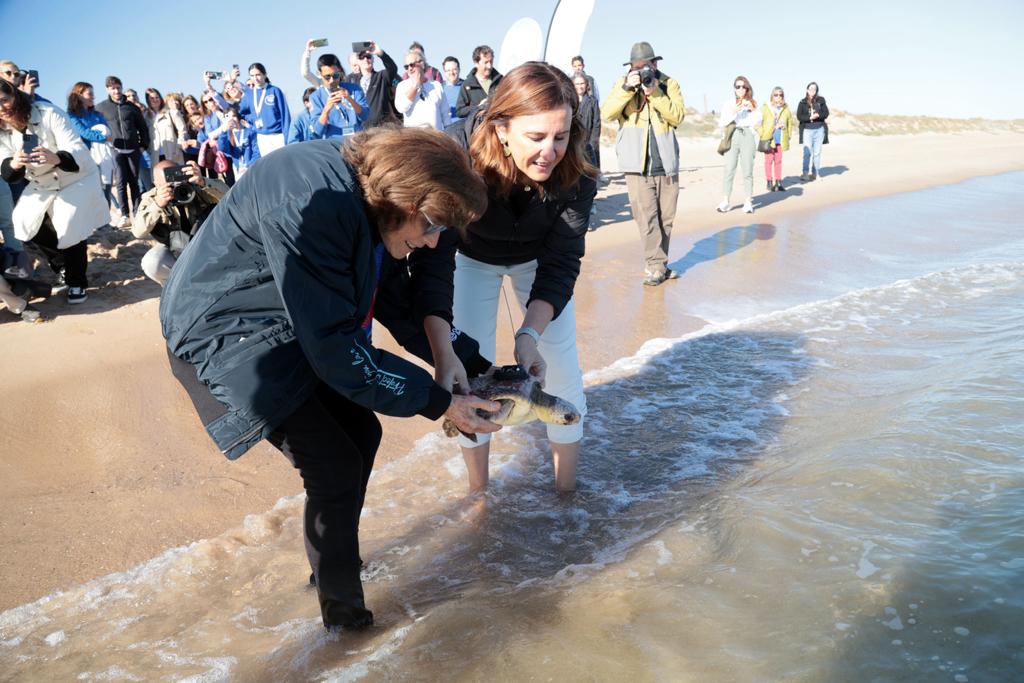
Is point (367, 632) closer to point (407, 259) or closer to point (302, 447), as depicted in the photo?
point (302, 447)

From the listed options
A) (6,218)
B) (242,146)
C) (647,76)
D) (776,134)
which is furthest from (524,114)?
(776,134)

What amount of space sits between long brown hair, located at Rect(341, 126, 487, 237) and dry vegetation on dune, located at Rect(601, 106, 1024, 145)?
104 feet

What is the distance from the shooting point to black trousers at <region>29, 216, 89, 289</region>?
255 inches

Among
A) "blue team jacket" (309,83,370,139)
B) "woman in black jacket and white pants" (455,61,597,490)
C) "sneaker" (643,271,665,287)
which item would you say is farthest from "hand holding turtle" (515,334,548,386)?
"blue team jacket" (309,83,370,139)

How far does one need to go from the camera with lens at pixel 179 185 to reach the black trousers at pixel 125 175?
548cm

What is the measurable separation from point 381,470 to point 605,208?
8932 mm

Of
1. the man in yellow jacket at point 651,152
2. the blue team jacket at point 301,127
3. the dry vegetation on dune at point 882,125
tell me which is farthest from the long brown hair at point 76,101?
the dry vegetation on dune at point 882,125

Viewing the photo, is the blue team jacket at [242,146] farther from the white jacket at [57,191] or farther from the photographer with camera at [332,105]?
the white jacket at [57,191]

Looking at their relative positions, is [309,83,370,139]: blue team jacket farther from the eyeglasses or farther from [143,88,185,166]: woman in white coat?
the eyeglasses

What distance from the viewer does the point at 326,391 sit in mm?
2465

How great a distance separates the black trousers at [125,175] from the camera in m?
9.95

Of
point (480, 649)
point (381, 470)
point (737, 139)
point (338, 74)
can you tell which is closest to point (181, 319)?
point (480, 649)

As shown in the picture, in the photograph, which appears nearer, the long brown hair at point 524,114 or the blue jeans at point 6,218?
the long brown hair at point 524,114

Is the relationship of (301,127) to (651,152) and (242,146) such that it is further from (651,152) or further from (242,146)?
(651,152)
